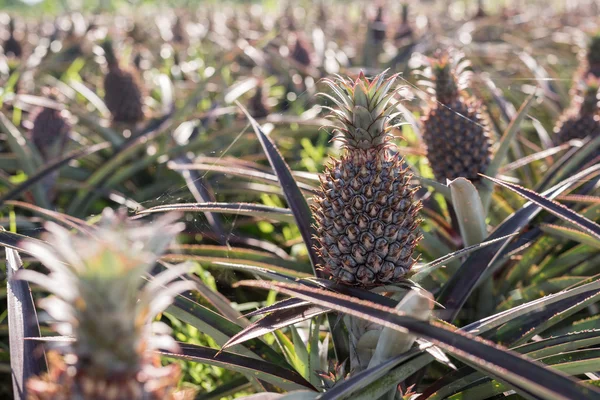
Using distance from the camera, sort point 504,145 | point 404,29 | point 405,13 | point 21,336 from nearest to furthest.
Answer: point 21,336, point 504,145, point 404,29, point 405,13

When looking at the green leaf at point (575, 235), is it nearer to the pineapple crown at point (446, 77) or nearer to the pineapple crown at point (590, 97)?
the pineapple crown at point (446, 77)

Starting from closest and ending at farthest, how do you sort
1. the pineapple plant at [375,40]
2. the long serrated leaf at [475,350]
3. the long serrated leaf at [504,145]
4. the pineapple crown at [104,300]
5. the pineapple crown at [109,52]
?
the pineapple crown at [104,300] < the long serrated leaf at [475,350] < the long serrated leaf at [504,145] < the pineapple crown at [109,52] < the pineapple plant at [375,40]

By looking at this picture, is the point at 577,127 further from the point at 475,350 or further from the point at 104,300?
the point at 104,300

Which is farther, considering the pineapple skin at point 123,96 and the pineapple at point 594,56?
the pineapple skin at point 123,96

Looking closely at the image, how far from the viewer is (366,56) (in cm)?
423

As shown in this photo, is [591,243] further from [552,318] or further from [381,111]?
[381,111]

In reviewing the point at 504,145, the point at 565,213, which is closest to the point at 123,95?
the point at 504,145

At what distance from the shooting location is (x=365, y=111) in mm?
1169

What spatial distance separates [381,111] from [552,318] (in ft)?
2.11

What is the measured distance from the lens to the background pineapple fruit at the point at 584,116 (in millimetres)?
2098

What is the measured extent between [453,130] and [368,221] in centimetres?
68

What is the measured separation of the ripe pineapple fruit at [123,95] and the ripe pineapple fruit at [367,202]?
2010 millimetres

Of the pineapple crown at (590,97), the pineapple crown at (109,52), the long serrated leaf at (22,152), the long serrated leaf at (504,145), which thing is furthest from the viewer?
the pineapple crown at (109,52)

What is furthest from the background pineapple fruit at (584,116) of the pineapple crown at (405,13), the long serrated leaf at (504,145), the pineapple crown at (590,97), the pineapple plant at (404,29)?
the pineapple crown at (405,13)
